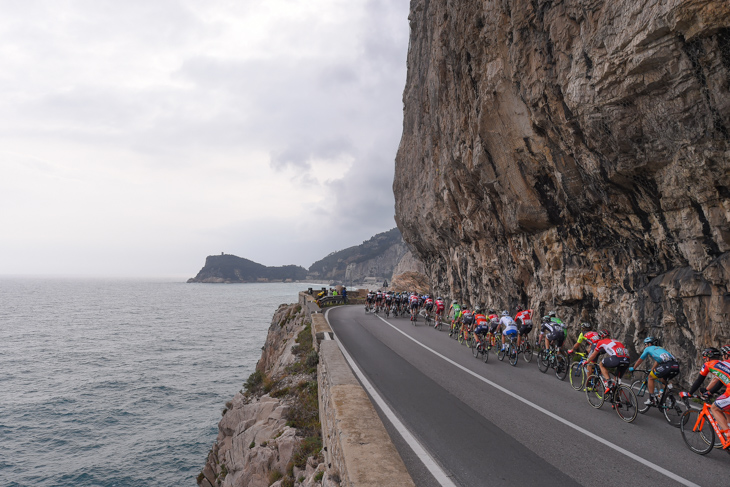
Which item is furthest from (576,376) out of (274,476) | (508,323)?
(274,476)

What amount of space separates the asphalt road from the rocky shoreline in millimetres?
1661

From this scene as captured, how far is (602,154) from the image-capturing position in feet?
31.8

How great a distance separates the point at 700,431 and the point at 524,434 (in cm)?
264

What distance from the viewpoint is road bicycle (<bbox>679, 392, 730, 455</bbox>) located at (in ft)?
18.7

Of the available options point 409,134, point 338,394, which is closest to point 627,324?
point 338,394

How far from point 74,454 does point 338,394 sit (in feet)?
68.3

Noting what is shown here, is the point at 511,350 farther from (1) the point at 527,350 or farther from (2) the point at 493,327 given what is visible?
(1) the point at 527,350

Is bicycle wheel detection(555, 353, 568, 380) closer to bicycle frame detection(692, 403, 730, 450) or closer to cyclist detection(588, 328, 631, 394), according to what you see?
cyclist detection(588, 328, 631, 394)

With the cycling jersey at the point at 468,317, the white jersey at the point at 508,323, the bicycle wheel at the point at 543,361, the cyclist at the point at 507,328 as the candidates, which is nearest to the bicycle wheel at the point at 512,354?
the cyclist at the point at 507,328

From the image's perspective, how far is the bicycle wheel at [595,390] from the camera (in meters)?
8.20

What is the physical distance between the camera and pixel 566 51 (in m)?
10.1

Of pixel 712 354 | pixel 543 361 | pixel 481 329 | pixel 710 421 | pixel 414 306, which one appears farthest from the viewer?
pixel 414 306

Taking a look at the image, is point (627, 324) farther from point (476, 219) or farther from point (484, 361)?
point (476, 219)

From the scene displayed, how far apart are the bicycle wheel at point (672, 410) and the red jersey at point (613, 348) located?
0.98 metres
